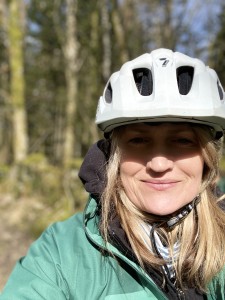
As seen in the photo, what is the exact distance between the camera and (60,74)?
19312mm

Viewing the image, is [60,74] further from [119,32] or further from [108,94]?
[108,94]

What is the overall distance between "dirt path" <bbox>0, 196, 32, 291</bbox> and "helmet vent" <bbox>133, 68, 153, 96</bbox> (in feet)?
12.4

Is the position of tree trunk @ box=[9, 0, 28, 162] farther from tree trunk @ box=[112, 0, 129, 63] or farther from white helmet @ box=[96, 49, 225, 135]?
white helmet @ box=[96, 49, 225, 135]

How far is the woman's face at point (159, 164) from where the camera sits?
Result: 1730mm

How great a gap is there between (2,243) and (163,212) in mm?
5171

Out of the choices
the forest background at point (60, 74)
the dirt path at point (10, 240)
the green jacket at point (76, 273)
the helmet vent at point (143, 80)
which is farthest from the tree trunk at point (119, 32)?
the green jacket at point (76, 273)

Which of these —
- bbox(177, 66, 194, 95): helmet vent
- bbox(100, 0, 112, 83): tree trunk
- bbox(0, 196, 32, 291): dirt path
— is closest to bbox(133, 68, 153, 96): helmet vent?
bbox(177, 66, 194, 95): helmet vent

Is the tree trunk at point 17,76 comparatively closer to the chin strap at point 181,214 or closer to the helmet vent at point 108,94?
the helmet vent at point 108,94

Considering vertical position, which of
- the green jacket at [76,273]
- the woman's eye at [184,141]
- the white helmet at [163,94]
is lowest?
the green jacket at [76,273]

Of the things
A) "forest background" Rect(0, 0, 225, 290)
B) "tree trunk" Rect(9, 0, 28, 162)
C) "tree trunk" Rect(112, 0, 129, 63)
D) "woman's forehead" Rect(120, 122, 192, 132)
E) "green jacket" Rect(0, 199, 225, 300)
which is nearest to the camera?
"green jacket" Rect(0, 199, 225, 300)

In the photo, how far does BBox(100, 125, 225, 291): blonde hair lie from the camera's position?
1722 mm

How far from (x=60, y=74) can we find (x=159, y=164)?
59.7ft

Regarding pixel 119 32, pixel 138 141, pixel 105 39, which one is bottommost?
pixel 138 141

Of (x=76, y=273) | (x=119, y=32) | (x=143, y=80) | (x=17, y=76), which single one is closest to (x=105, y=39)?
(x=119, y=32)
